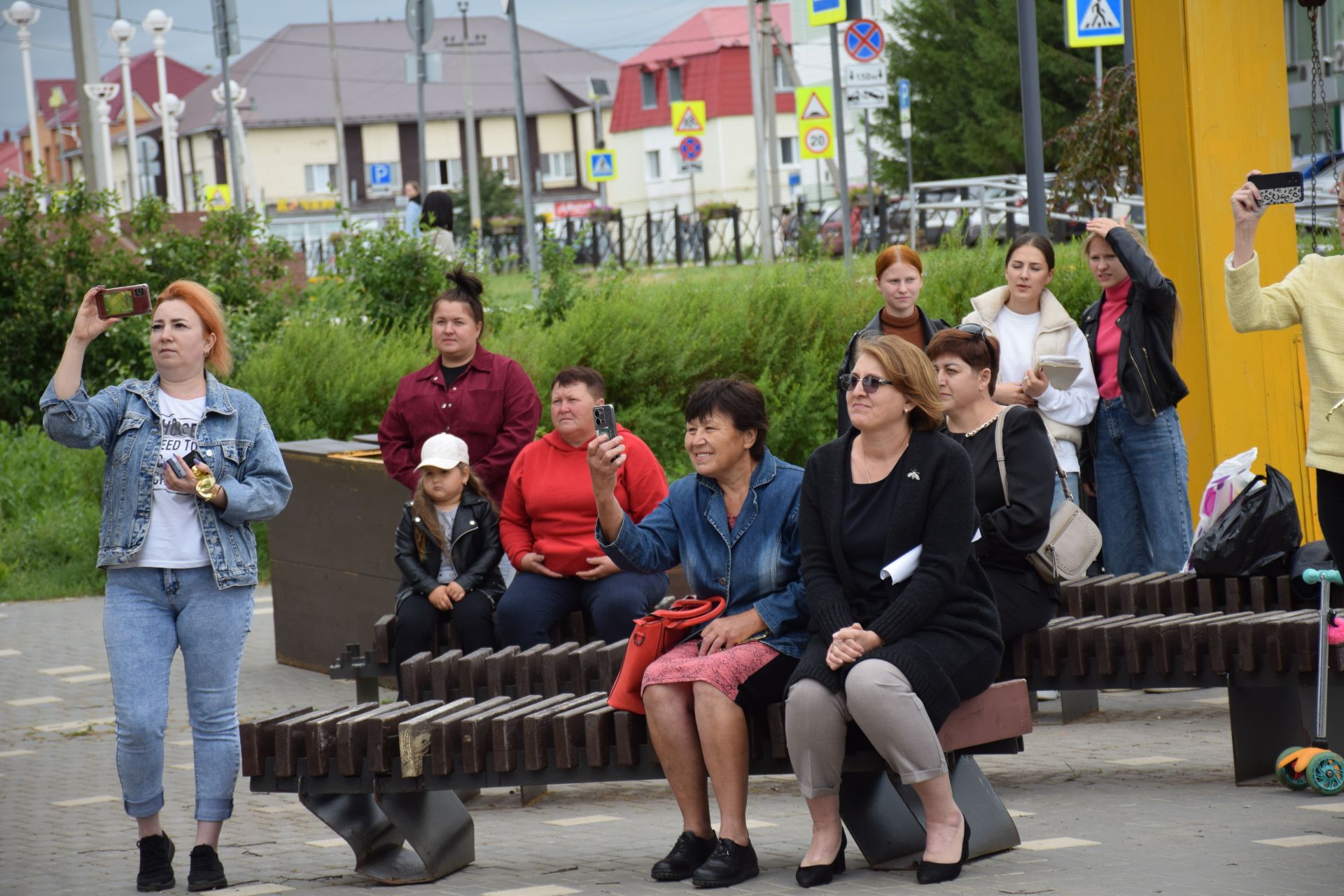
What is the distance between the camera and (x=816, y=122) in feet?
75.3

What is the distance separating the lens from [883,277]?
7863 mm

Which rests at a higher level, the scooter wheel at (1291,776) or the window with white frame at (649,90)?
the window with white frame at (649,90)

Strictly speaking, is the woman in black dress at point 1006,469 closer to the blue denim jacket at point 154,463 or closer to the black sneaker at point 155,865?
the blue denim jacket at point 154,463

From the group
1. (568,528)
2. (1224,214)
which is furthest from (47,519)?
(1224,214)

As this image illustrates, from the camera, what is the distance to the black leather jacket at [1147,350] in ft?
24.2

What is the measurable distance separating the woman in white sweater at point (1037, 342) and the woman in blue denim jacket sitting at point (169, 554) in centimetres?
333

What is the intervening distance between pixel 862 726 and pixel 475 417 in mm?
3336

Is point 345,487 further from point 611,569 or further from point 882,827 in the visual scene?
point 882,827

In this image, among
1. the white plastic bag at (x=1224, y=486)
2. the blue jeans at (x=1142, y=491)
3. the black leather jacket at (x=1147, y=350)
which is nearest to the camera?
the white plastic bag at (x=1224, y=486)

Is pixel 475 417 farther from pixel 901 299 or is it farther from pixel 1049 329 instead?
pixel 1049 329

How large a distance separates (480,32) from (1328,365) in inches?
3706

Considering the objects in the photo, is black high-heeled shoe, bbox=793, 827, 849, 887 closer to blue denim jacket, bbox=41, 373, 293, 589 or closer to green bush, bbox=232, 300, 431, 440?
blue denim jacket, bbox=41, 373, 293, 589

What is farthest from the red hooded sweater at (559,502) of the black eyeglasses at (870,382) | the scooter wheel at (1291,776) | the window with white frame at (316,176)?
the window with white frame at (316,176)

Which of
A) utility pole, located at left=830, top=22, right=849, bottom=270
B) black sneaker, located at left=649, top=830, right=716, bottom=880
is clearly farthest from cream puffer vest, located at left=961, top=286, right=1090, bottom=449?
utility pole, located at left=830, top=22, right=849, bottom=270
